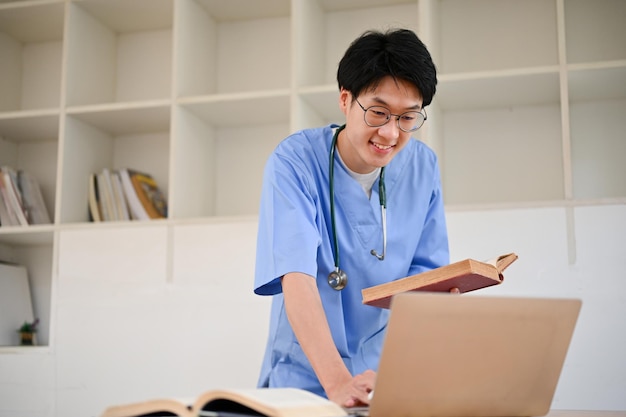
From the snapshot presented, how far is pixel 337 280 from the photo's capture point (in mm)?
1564

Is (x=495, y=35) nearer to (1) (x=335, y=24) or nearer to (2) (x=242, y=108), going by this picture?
(1) (x=335, y=24)

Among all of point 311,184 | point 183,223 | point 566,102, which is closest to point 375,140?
point 311,184

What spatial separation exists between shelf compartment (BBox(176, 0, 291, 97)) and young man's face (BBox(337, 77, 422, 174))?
1.53 metres

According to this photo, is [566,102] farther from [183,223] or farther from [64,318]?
[64,318]

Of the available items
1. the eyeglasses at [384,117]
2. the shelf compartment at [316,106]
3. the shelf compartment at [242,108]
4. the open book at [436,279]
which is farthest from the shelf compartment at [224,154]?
the open book at [436,279]

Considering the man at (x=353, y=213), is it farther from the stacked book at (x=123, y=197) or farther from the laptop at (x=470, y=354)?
the stacked book at (x=123, y=197)

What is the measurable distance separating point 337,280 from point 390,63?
436mm

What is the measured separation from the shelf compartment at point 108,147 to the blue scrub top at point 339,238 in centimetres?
145

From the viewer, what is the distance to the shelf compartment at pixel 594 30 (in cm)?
284

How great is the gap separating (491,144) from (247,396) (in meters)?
2.26

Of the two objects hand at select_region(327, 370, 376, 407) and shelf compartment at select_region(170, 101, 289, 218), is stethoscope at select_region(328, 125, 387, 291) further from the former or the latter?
shelf compartment at select_region(170, 101, 289, 218)

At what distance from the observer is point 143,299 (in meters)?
2.88

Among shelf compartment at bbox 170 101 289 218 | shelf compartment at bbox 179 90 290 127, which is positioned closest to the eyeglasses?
shelf compartment at bbox 179 90 290 127

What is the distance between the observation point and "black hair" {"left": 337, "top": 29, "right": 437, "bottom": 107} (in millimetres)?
1525
